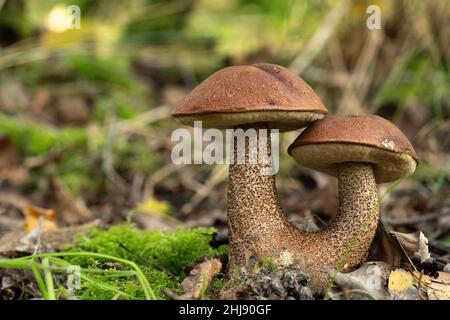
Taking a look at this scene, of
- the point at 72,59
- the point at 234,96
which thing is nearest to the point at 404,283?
the point at 234,96

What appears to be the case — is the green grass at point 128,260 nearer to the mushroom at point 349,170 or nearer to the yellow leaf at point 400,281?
the mushroom at point 349,170

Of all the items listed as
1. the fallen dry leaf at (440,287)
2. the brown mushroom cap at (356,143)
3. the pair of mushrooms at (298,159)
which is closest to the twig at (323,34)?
the pair of mushrooms at (298,159)

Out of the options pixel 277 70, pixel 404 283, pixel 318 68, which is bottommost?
pixel 404 283

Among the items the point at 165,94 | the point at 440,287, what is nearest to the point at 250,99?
the point at 440,287

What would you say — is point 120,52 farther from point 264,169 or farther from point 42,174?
point 264,169

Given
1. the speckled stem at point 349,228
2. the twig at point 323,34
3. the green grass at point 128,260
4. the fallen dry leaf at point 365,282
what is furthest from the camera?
the twig at point 323,34

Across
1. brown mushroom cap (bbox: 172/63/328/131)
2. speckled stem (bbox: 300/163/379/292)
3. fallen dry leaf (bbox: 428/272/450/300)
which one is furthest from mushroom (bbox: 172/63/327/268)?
fallen dry leaf (bbox: 428/272/450/300)

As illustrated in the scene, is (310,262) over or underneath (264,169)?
underneath
